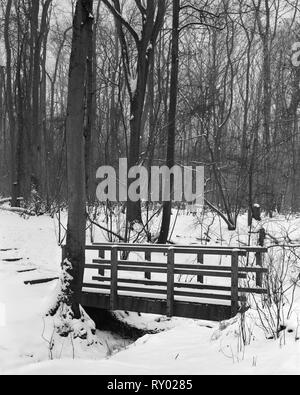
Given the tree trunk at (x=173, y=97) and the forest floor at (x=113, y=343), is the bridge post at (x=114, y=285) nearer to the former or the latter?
the forest floor at (x=113, y=343)

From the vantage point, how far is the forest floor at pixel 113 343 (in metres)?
4.55

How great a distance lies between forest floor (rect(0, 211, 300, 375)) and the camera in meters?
4.55

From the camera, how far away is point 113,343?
9234 mm

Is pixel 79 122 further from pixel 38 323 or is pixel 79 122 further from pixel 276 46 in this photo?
pixel 276 46

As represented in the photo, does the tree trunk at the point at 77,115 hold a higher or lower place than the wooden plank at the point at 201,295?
higher

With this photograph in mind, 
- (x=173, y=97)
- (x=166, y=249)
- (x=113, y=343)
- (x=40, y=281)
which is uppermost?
(x=173, y=97)

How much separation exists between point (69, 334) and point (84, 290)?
76.1 inches

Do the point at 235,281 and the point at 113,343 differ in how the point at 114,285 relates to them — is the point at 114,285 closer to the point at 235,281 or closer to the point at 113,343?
the point at 113,343

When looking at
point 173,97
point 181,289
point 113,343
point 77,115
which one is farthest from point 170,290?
point 173,97

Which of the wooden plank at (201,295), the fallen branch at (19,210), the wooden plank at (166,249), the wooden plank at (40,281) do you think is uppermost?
the fallen branch at (19,210)

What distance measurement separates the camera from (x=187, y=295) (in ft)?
28.8

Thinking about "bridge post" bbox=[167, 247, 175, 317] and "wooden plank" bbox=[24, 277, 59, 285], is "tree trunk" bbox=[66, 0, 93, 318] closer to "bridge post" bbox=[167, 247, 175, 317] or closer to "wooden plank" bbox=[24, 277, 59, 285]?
"bridge post" bbox=[167, 247, 175, 317]

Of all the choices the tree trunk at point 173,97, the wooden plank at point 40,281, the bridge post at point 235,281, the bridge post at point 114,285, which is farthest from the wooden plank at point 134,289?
the tree trunk at point 173,97
